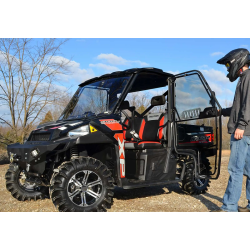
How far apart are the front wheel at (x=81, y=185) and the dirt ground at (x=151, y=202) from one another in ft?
1.63

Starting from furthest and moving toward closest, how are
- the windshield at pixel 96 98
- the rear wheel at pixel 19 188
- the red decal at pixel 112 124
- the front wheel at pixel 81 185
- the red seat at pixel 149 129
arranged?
the red seat at pixel 149 129 → the rear wheel at pixel 19 188 → the windshield at pixel 96 98 → the red decal at pixel 112 124 → the front wheel at pixel 81 185

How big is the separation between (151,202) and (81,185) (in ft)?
5.69

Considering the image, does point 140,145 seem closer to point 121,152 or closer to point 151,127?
point 121,152

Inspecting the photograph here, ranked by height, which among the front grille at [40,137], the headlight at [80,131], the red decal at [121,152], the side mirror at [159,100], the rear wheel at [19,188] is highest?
the side mirror at [159,100]

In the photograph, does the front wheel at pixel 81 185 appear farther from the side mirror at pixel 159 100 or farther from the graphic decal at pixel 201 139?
the graphic decal at pixel 201 139

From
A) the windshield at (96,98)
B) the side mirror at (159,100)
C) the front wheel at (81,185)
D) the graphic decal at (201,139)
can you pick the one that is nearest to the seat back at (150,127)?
the side mirror at (159,100)

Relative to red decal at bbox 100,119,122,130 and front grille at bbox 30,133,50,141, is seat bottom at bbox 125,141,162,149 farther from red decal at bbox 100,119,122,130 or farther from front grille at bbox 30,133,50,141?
front grille at bbox 30,133,50,141

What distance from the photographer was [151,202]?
544 centimetres

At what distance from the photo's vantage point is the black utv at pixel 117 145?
4.32 meters

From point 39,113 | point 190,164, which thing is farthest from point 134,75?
point 39,113

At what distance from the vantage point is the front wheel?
408 cm

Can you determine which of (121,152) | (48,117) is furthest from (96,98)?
(48,117)

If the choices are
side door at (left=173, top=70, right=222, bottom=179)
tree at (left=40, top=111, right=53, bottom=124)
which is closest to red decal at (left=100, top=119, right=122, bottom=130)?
side door at (left=173, top=70, right=222, bottom=179)

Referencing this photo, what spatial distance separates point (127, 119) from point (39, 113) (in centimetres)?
723
